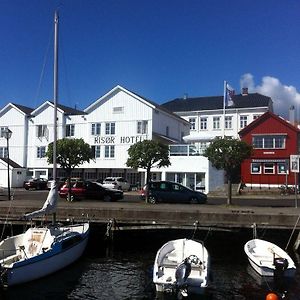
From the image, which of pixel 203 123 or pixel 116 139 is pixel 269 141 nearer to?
pixel 116 139

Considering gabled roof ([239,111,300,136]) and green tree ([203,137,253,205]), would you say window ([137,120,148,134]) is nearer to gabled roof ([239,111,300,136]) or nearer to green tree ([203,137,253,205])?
gabled roof ([239,111,300,136])

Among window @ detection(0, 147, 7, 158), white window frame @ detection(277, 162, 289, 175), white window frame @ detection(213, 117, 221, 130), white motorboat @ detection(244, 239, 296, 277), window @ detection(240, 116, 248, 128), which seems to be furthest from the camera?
white window frame @ detection(213, 117, 221, 130)

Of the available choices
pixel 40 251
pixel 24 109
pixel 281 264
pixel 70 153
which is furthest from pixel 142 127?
pixel 281 264

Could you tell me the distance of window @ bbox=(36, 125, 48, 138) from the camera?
62781mm

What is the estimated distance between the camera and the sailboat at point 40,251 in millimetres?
15234

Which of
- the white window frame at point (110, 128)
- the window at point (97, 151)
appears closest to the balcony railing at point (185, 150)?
the white window frame at point (110, 128)

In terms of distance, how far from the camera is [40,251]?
55.9ft

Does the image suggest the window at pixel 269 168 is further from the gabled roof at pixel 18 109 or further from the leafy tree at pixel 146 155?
the gabled roof at pixel 18 109

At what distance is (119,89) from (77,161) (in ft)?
82.9

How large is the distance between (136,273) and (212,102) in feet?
192

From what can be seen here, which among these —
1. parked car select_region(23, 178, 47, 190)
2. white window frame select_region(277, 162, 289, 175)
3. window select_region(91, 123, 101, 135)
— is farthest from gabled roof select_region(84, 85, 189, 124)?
white window frame select_region(277, 162, 289, 175)

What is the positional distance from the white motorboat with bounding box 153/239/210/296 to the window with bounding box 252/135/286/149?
38.5 meters

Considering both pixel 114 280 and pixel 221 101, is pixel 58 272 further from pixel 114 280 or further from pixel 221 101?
pixel 221 101

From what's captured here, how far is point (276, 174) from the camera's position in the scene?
2032 inches
